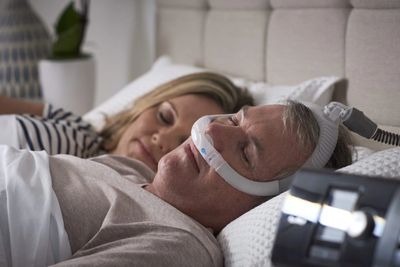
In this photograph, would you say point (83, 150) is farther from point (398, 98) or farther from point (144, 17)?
point (144, 17)

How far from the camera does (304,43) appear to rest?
1540 millimetres

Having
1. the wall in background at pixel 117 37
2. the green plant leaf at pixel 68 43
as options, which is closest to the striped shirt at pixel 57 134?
the green plant leaf at pixel 68 43

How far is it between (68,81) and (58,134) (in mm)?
1061

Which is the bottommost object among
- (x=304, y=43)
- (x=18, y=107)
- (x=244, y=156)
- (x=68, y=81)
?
(x=68, y=81)

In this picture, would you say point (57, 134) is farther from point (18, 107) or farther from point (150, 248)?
point (150, 248)

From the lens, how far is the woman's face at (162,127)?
1.53 metres

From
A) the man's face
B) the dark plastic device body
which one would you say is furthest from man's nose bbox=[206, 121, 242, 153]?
the dark plastic device body

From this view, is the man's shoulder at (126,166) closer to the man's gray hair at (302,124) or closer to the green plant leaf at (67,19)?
the man's gray hair at (302,124)

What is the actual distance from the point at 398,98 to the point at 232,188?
0.43m

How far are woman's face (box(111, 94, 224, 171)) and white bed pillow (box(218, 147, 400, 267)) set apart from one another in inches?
20.2

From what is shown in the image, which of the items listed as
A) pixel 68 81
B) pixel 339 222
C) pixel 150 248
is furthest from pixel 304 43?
pixel 68 81

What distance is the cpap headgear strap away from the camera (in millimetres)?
1108

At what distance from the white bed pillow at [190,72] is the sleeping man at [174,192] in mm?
256

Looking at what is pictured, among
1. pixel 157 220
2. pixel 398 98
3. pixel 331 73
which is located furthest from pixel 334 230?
pixel 331 73
